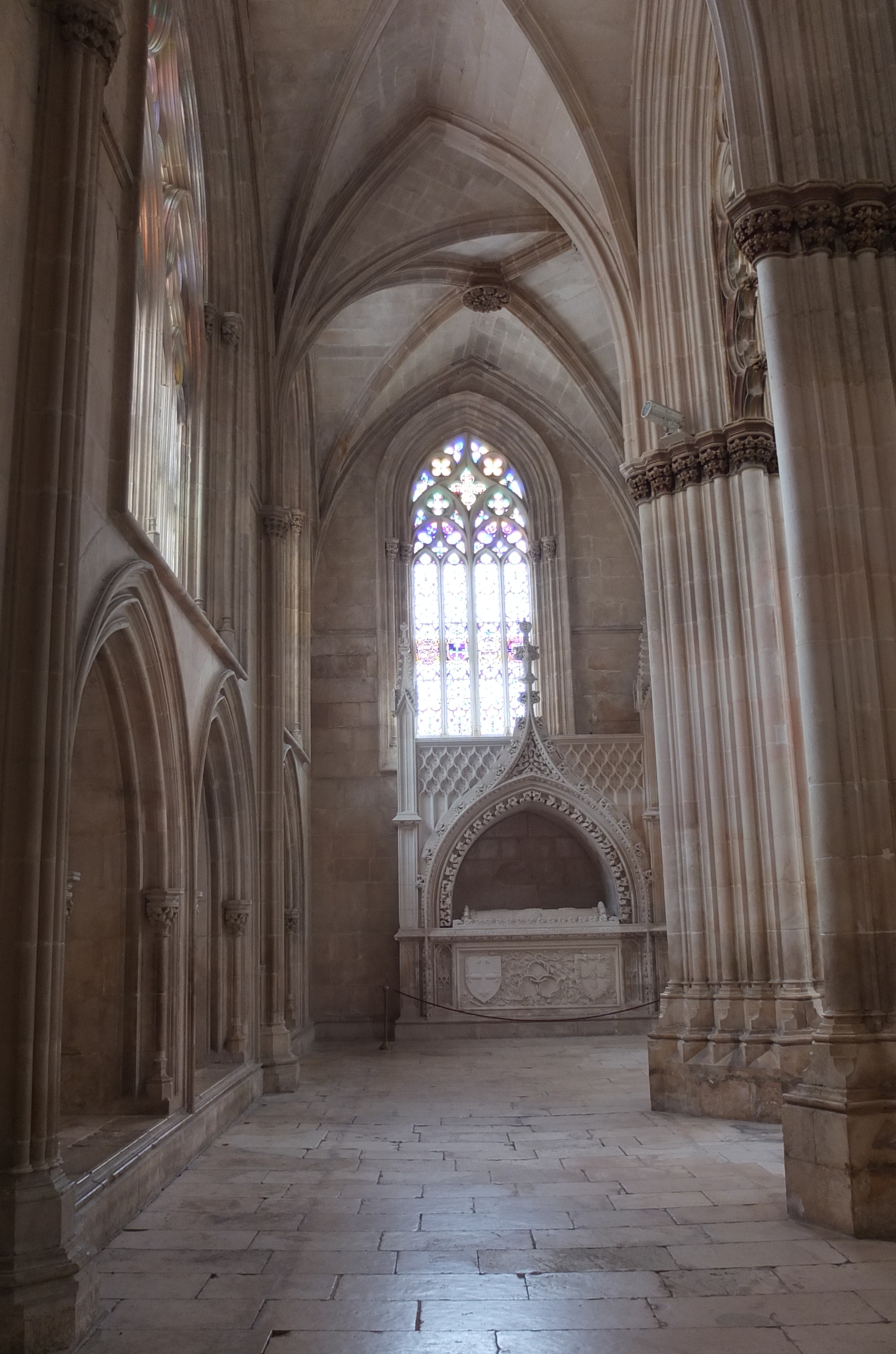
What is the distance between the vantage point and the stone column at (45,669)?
421 cm

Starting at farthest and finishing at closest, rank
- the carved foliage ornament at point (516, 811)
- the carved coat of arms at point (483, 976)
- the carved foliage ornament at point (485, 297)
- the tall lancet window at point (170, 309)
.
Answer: the carved foliage ornament at point (485, 297), the carved foliage ornament at point (516, 811), the carved coat of arms at point (483, 976), the tall lancet window at point (170, 309)

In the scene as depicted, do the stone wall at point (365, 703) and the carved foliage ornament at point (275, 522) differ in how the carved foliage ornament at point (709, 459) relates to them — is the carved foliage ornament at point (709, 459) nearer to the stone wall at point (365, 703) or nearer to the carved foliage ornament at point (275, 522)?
the carved foliage ornament at point (275, 522)

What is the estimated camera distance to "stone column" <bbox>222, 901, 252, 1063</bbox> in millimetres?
10008

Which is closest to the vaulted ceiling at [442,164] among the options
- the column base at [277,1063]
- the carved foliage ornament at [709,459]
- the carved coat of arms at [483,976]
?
the carved foliage ornament at [709,459]

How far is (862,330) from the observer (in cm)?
633

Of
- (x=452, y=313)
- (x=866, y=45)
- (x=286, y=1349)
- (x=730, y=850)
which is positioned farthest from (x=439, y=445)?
(x=286, y=1349)

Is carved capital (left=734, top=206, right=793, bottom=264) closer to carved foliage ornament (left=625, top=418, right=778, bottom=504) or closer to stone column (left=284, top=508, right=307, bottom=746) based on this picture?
carved foliage ornament (left=625, top=418, right=778, bottom=504)

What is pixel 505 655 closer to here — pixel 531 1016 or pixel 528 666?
pixel 528 666

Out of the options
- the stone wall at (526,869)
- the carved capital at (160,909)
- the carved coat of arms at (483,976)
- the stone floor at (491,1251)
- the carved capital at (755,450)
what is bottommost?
the stone floor at (491,1251)

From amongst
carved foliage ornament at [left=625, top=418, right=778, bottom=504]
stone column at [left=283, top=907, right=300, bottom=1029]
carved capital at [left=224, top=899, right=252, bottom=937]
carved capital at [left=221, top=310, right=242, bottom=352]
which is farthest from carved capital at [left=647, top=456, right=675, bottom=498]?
stone column at [left=283, top=907, right=300, bottom=1029]

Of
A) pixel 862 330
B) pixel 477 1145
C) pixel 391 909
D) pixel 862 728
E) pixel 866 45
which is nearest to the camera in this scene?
pixel 862 728

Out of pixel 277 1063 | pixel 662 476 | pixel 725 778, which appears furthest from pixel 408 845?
pixel 662 476

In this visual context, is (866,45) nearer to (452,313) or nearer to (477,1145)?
(477,1145)

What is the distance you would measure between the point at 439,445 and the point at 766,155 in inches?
510
